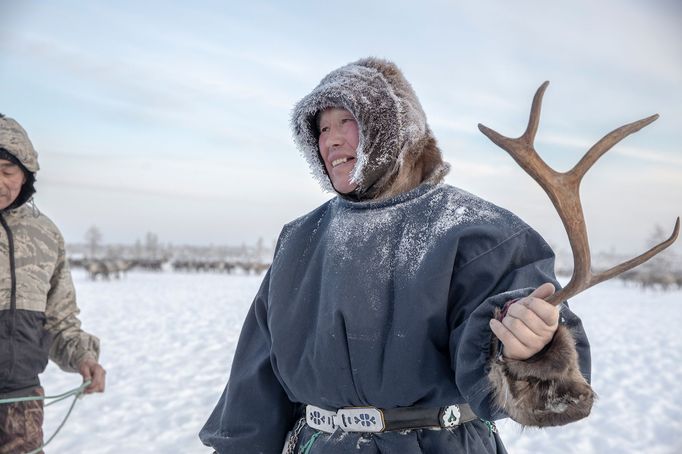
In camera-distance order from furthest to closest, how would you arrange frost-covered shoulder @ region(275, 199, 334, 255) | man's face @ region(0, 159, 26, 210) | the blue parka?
man's face @ region(0, 159, 26, 210) → frost-covered shoulder @ region(275, 199, 334, 255) → the blue parka

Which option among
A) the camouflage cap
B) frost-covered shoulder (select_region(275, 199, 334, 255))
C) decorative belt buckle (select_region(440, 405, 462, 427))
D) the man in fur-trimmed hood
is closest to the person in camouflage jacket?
the camouflage cap

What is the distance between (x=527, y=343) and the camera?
44.6 inches

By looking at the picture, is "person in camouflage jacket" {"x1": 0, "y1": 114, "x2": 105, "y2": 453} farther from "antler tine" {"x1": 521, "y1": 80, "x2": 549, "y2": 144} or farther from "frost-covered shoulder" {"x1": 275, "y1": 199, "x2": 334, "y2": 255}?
"antler tine" {"x1": 521, "y1": 80, "x2": 549, "y2": 144}

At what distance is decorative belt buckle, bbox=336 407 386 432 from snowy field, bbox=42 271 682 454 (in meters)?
2.62

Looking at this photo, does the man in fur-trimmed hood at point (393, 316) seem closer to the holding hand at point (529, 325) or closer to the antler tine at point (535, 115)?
the holding hand at point (529, 325)

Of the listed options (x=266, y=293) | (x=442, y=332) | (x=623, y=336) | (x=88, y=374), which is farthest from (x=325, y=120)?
(x=623, y=336)

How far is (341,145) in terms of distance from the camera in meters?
1.82

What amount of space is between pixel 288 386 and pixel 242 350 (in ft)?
1.02

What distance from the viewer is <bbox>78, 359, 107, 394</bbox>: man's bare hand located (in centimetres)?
249

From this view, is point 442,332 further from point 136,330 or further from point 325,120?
point 136,330

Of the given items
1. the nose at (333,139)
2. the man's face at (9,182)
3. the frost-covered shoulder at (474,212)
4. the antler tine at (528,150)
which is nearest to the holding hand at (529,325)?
the antler tine at (528,150)

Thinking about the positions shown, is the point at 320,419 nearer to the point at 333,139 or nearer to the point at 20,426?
the point at 333,139

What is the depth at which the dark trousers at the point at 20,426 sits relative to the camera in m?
2.20

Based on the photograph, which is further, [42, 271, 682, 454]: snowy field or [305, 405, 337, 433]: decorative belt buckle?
[42, 271, 682, 454]: snowy field
